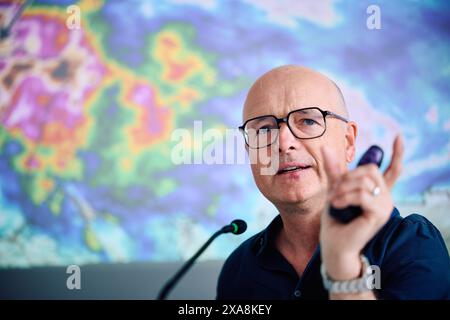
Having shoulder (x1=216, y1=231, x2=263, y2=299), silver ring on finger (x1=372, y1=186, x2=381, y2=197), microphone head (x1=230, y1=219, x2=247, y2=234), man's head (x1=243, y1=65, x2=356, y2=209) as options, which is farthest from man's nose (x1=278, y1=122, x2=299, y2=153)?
silver ring on finger (x1=372, y1=186, x2=381, y2=197)

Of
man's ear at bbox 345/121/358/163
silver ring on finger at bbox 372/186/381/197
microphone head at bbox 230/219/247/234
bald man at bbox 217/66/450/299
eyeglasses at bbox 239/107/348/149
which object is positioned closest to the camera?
silver ring on finger at bbox 372/186/381/197

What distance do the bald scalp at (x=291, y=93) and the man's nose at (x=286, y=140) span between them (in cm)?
4

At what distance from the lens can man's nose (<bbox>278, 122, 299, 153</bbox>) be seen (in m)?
1.14

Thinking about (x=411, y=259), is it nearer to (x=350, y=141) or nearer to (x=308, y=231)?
(x=308, y=231)

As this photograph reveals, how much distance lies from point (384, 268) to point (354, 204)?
1.37 ft

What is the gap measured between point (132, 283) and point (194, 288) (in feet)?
1.11

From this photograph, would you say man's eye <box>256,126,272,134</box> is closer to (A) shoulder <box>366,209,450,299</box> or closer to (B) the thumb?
(A) shoulder <box>366,209,450,299</box>

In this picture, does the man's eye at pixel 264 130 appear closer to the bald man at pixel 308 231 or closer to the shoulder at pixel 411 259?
the bald man at pixel 308 231

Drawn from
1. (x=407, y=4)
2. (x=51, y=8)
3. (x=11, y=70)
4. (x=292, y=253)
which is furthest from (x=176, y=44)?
(x=292, y=253)

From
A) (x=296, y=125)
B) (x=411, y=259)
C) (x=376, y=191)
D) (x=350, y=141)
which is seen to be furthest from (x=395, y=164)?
(x=350, y=141)

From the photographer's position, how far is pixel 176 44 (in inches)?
107

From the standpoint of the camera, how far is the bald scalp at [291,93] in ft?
3.91

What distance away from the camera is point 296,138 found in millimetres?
1155
